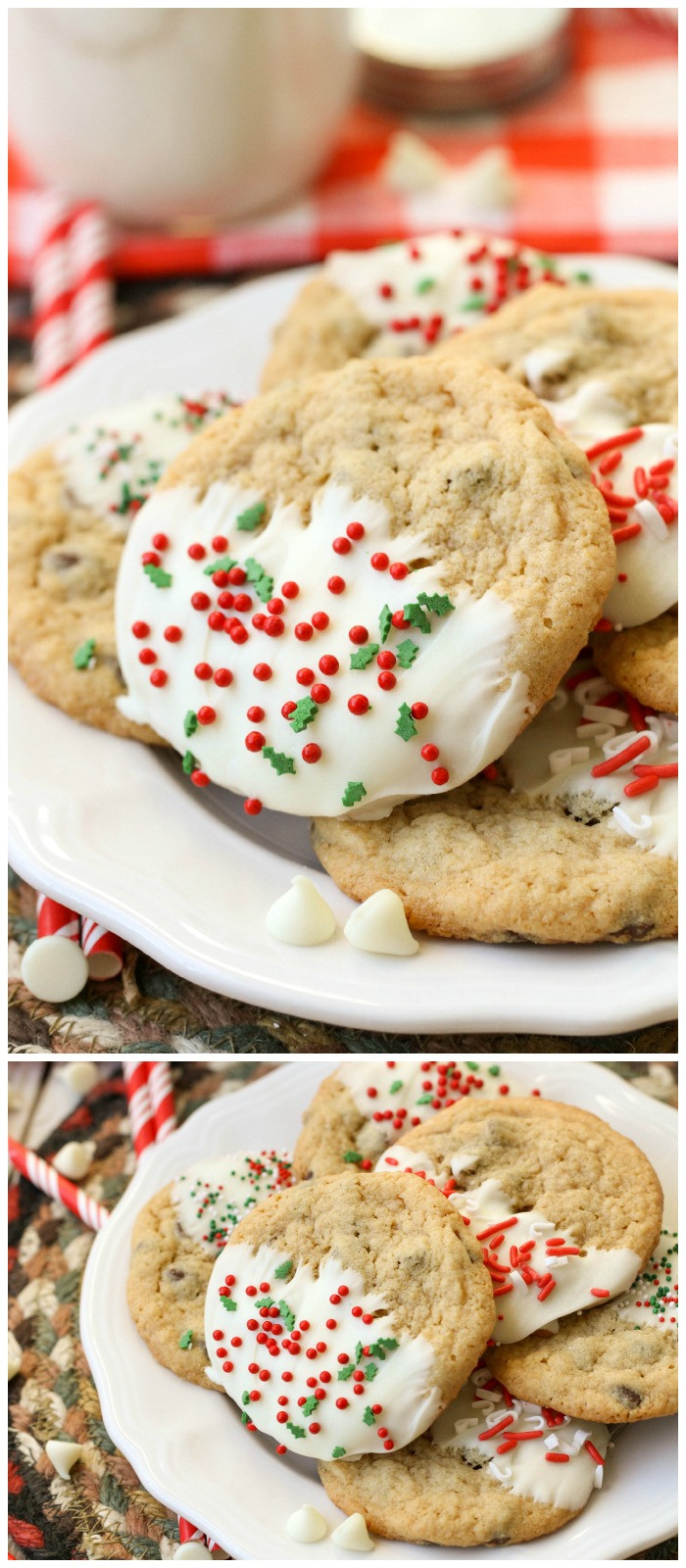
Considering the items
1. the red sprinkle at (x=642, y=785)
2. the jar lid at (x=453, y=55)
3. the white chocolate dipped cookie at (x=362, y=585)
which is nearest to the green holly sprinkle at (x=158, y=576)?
→ the white chocolate dipped cookie at (x=362, y=585)

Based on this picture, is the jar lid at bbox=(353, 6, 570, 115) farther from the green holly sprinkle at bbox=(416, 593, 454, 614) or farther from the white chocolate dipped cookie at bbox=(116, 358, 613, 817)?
the green holly sprinkle at bbox=(416, 593, 454, 614)

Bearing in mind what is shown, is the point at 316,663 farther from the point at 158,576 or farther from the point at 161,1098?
the point at 161,1098

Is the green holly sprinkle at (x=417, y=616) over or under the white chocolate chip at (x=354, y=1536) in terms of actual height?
over

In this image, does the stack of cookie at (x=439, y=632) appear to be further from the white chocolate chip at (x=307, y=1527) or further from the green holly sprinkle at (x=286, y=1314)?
the white chocolate chip at (x=307, y=1527)

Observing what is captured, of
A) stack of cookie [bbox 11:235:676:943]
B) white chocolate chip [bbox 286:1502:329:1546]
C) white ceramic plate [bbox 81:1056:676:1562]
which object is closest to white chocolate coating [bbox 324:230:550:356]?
stack of cookie [bbox 11:235:676:943]

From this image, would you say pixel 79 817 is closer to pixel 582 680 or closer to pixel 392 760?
pixel 392 760

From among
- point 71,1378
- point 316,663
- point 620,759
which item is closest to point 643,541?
point 620,759
